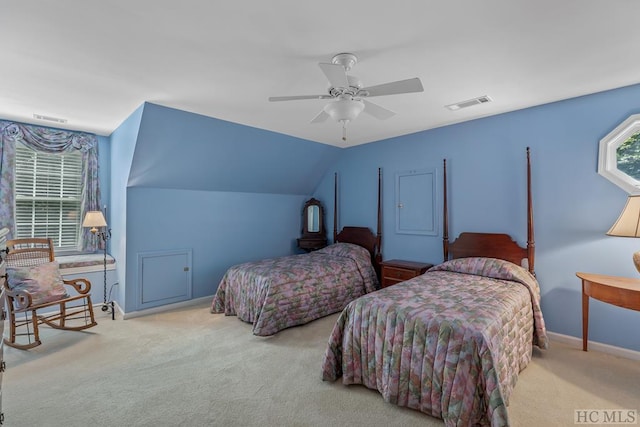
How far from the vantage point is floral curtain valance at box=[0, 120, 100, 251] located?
384 centimetres

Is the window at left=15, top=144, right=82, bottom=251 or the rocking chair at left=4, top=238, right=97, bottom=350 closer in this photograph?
the rocking chair at left=4, top=238, right=97, bottom=350

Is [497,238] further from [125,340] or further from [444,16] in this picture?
[125,340]

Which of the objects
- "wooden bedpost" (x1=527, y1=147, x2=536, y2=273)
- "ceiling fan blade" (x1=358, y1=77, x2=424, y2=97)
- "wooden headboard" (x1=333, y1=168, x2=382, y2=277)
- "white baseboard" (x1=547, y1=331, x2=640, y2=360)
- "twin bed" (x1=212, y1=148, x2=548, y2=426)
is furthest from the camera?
"wooden headboard" (x1=333, y1=168, x2=382, y2=277)

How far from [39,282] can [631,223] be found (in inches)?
217

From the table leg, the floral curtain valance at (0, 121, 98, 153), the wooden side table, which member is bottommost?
the table leg

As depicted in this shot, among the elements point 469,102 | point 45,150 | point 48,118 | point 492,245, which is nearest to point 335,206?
point 492,245

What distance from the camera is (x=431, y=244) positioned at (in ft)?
13.9

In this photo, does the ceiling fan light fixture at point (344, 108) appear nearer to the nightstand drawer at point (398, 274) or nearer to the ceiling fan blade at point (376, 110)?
the ceiling fan blade at point (376, 110)

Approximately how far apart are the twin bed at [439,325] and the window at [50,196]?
2836mm

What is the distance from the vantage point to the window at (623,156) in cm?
284

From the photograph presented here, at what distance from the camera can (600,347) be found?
116 inches

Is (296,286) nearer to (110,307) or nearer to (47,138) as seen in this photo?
(110,307)

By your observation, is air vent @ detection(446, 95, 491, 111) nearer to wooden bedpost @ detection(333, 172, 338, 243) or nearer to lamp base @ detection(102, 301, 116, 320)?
wooden bedpost @ detection(333, 172, 338, 243)

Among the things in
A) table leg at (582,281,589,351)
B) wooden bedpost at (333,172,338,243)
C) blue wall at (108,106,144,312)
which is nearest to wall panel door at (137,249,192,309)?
blue wall at (108,106,144,312)
